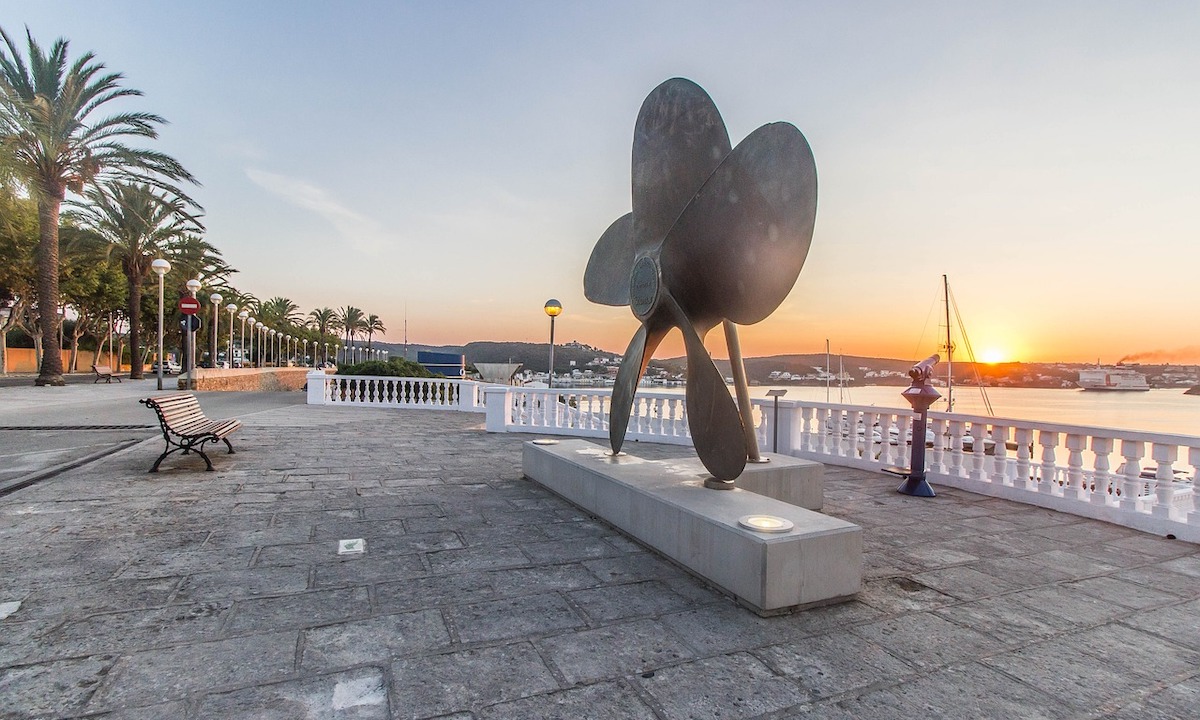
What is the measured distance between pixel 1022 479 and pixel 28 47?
90.7 ft

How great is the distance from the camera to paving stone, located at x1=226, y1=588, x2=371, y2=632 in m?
2.67

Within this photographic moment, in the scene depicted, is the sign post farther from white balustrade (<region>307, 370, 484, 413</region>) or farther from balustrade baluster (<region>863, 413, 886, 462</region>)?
balustrade baluster (<region>863, 413, 886, 462</region>)

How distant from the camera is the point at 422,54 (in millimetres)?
10922

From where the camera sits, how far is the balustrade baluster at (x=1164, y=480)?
175 inches

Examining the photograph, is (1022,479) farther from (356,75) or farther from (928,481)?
(356,75)

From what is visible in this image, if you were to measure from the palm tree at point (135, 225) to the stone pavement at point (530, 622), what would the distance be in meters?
26.9

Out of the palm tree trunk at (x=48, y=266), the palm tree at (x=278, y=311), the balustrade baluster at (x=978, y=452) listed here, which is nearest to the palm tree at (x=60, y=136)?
the palm tree trunk at (x=48, y=266)

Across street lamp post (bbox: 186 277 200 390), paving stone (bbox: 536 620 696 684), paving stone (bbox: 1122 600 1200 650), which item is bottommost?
paving stone (bbox: 1122 600 1200 650)

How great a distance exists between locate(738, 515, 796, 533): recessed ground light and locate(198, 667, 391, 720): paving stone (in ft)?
6.36

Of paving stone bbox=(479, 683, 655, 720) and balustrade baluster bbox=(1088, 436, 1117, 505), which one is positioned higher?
balustrade baluster bbox=(1088, 436, 1117, 505)

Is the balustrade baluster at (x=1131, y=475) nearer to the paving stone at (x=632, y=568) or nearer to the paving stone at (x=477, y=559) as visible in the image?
the paving stone at (x=632, y=568)

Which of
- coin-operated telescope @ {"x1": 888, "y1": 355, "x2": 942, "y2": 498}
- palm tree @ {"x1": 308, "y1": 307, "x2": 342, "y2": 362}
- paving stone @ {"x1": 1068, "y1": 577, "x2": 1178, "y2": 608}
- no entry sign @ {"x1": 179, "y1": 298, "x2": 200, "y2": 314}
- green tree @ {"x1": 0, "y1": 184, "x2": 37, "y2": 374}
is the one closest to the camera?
paving stone @ {"x1": 1068, "y1": 577, "x2": 1178, "y2": 608}

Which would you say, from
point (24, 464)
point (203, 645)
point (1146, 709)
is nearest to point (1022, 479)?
point (1146, 709)

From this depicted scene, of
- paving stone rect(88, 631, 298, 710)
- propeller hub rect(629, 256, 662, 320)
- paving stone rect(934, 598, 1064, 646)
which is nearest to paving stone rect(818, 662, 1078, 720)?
paving stone rect(934, 598, 1064, 646)
